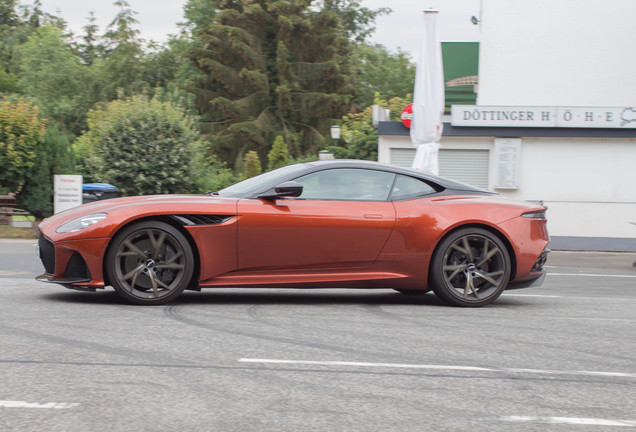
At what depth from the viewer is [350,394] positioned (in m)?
4.15

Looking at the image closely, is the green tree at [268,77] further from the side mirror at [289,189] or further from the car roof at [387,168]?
the side mirror at [289,189]

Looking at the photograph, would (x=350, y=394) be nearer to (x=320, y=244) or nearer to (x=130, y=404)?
(x=130, y=404)

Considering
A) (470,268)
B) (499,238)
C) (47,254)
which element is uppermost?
(499,238)

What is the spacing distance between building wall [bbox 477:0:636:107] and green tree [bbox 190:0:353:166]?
807 inches

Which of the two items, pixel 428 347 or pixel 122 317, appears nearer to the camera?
pixel 428 347

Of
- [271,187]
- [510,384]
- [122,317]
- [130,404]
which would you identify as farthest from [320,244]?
[130,404]

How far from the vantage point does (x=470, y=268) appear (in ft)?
24.6

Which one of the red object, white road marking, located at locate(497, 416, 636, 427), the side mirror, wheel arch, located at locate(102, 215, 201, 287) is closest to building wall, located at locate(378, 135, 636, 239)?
the red object

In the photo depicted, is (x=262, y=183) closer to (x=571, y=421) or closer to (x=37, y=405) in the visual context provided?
(x=37, y=405)

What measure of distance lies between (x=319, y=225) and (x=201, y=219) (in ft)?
3.28

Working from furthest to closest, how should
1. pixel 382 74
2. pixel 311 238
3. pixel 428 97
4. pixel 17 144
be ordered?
pixel 382 74 → pixel 17 144 → pixel 428 97 → pixel 311 238

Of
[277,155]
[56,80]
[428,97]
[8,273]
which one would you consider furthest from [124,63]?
[8,273]

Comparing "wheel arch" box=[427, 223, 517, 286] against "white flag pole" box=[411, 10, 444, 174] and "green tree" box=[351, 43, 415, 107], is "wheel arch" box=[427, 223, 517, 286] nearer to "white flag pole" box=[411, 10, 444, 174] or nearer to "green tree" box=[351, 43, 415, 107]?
"white flag pole" box=[411, 10, 444, 174]

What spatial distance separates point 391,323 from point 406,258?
1.02 metres
